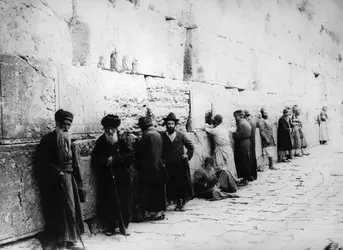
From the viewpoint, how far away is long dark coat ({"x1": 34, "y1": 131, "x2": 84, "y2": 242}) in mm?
5090

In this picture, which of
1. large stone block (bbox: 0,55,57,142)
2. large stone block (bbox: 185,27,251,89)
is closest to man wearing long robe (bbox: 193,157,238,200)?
large stone block (bbox: 185,27,251,89)

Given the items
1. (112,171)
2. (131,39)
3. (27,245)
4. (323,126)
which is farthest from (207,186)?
(323,126)

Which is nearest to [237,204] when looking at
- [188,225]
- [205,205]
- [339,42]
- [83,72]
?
[205,205]

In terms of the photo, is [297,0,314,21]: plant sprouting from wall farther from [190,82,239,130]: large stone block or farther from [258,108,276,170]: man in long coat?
[190,82,239,130]: large stone block

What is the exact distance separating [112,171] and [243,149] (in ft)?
15.3

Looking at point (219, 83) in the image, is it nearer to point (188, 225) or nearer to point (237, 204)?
point (237, 204)

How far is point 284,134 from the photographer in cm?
1346

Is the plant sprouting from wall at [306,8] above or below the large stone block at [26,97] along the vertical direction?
above

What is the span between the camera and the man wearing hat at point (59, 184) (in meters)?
5.09

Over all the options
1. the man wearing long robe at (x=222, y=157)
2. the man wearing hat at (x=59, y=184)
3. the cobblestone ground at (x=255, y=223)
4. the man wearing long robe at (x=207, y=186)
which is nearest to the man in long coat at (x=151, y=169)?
the cobblestone ground at (x=255, y=223)

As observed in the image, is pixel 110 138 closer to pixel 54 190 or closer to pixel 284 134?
pixel 54 190

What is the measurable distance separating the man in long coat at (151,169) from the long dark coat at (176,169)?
1.80ft

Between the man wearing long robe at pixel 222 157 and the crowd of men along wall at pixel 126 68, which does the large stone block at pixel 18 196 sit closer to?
the crowd of men along wall at pixel 126 68

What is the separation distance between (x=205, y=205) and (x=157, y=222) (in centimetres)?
141
